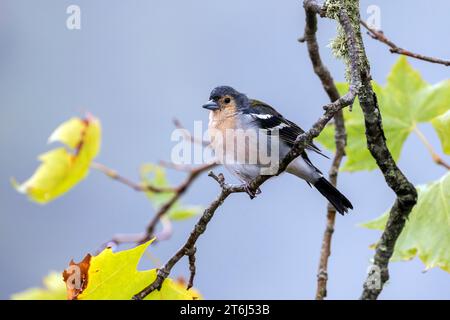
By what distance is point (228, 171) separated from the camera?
289 cm

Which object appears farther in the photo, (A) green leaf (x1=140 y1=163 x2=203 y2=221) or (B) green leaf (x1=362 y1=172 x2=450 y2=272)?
(A) green leaf (x1=140 y1=163 x2=203 y2=221)

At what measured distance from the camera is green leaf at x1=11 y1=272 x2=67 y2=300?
1.90 meters

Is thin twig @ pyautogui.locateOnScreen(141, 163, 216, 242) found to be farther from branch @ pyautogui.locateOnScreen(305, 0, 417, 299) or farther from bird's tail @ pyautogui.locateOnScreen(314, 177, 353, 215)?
branch @ pyautogui.locateOnScreen(305, 0, 417, 299)

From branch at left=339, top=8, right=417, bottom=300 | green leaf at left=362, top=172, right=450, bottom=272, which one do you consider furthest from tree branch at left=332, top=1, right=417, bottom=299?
green leaf at left=362, top=172, right=450, bottom=272

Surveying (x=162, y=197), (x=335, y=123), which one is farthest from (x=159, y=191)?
(x=335, y=123)

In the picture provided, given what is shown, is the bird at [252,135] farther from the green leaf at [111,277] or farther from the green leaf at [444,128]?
the green leaf at [111,277]

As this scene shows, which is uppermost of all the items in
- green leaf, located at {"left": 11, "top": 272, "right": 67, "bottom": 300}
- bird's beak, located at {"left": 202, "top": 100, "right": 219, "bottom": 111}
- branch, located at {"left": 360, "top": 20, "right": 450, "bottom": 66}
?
branch, located at {"left": 360, "top": 20, "right": 450, "bottom": 66}

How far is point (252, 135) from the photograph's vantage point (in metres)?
2.91

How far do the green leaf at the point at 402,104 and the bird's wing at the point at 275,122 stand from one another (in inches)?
21.0

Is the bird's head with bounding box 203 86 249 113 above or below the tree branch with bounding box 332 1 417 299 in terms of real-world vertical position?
above

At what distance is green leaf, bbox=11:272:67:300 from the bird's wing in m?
1.24

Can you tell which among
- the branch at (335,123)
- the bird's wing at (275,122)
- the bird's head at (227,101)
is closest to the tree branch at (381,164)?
the branch at (335,123)

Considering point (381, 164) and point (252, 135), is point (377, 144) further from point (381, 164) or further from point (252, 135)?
point (252, 135)
